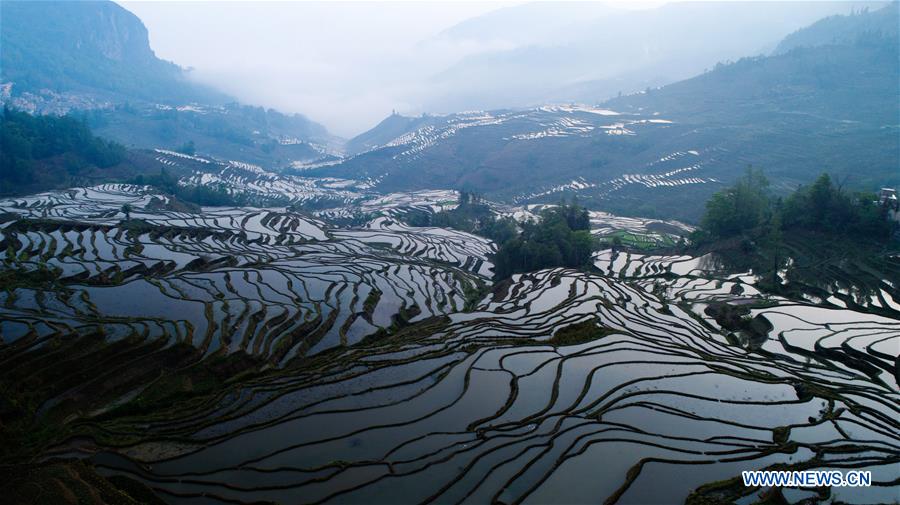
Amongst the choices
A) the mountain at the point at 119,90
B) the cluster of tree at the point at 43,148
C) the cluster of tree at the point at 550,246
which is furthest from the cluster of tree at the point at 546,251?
the mountain at the point at 119,90

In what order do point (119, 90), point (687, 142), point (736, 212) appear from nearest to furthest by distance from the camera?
point (736, 212), point (687, 142), point (119, 90)

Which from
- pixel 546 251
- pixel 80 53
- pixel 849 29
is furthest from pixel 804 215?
pixel 80 53

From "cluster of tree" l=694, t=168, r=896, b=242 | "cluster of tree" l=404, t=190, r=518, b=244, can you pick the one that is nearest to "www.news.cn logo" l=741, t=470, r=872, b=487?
"cluster of tree" l=694, t=168, r=896, b=242

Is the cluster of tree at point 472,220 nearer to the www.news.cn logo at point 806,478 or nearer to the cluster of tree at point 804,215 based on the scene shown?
the cluster of tree at point 804,215

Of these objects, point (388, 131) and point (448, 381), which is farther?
point (388, 131)

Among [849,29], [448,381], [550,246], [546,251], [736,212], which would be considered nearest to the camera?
[448,381]

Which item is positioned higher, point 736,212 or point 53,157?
point 53,157

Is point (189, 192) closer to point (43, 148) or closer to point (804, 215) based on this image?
point (43, 148)

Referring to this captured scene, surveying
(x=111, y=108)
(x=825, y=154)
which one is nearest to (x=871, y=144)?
(x=825, y=154)
